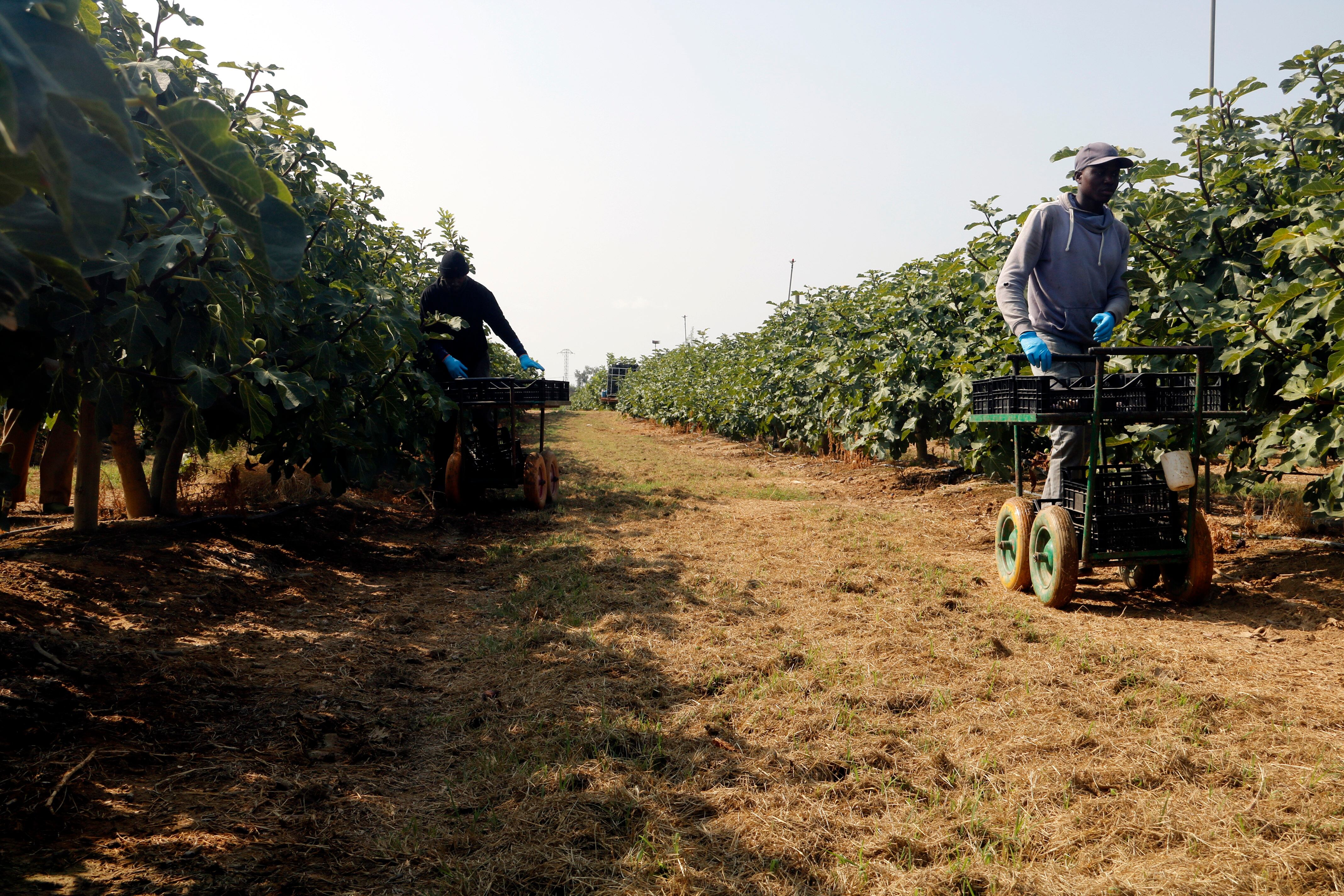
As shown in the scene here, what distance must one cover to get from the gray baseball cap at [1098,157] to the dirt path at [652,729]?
7.22ft

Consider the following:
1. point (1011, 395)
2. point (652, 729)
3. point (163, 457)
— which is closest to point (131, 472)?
point (163, 457)

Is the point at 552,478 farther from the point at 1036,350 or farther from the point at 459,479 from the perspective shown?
the point at 1036,350

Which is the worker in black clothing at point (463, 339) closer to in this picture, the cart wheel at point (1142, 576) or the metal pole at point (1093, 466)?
the metal pole at point (1093, 466)

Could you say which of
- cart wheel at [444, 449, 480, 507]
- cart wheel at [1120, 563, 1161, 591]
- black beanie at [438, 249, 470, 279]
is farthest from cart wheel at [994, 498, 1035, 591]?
black beanie at [438, 249, 470, 279]

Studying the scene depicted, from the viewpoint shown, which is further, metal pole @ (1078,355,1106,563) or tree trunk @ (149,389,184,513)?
tree trunk @ (149,389,184,513)

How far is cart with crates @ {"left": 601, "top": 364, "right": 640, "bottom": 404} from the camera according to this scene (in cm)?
4322

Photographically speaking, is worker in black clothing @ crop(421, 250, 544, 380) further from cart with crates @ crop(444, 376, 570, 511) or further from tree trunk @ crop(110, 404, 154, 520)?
tree trunk @ crop(110, 404, 154, 520)

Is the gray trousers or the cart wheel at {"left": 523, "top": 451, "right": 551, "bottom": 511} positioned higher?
the gray trousers

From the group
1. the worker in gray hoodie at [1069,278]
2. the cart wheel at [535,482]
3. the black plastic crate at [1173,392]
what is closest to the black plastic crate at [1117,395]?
the black plastic crate at [1173,392]

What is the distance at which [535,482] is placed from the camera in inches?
279

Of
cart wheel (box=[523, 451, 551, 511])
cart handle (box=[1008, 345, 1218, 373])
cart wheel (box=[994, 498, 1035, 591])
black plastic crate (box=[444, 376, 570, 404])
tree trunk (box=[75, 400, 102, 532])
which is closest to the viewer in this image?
cart handle (box=[1008, 345, 1218, 373])

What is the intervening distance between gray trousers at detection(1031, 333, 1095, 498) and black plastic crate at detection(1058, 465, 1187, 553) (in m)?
0.29

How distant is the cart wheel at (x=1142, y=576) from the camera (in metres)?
4.27

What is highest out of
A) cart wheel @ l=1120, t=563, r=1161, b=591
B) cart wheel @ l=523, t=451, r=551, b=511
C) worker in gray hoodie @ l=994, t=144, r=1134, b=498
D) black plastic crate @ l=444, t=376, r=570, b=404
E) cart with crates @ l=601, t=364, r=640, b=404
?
cart with crates @ l=601, t=364, r=640, b=404
